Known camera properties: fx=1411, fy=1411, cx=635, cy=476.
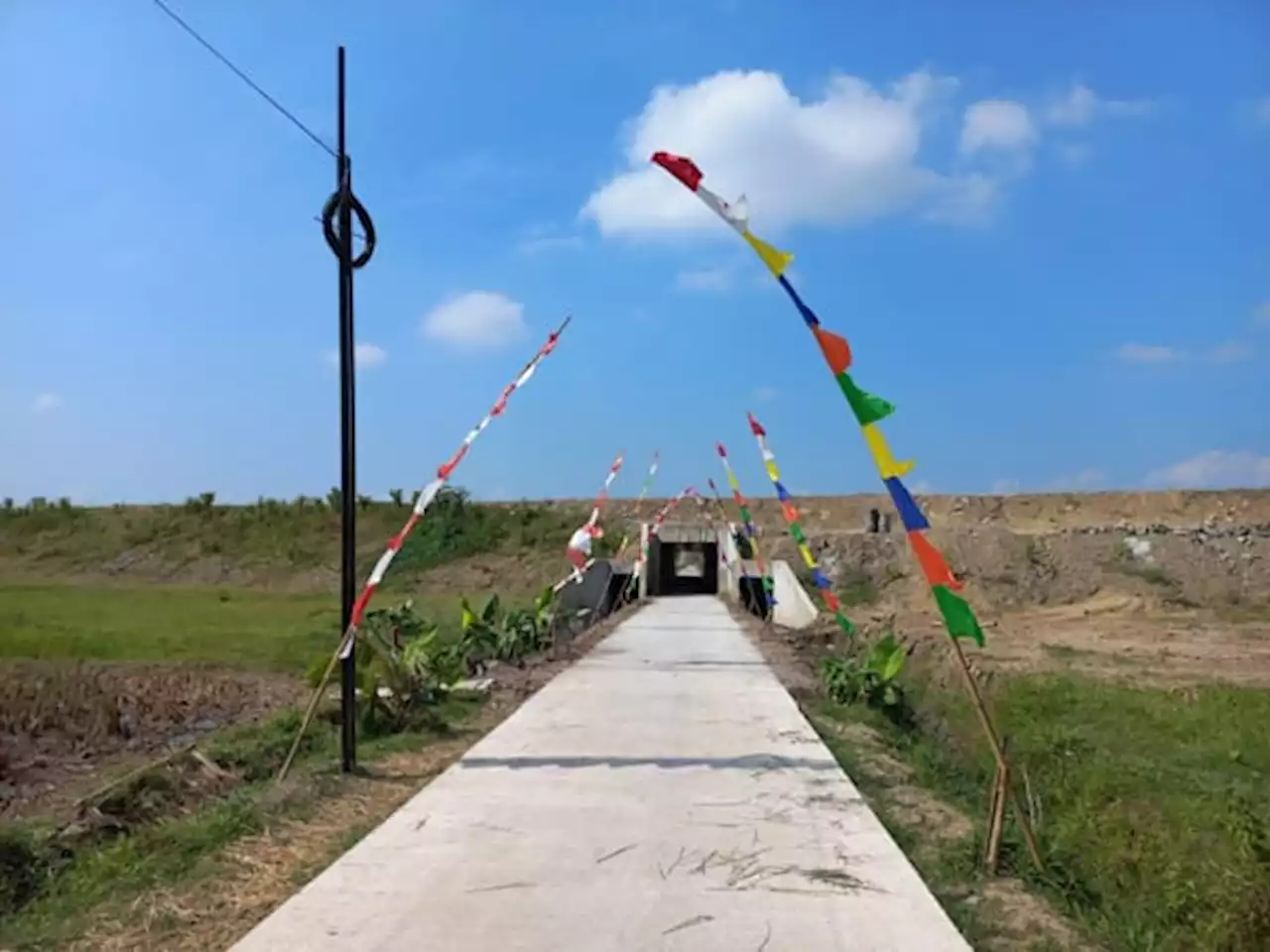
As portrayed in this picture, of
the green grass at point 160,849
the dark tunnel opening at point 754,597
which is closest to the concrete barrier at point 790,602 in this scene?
the dark tunnel opening at point 754,597

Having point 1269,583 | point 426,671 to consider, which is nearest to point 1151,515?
point 1269,583

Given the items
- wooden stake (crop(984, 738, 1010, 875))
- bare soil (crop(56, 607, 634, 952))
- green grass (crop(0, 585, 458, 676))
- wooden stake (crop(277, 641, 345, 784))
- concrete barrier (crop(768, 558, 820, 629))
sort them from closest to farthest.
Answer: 1. bare soil (crop(56, 607, 634, 952))
2. wooden stake (crop(984, 738, 1010, 875))
3. wooden stake (crop(277, 641, 345, 784))
4. green grass (crop(0, 585, 458, 676))
5. concrete barrier (crop(768, 558, 820, 629))

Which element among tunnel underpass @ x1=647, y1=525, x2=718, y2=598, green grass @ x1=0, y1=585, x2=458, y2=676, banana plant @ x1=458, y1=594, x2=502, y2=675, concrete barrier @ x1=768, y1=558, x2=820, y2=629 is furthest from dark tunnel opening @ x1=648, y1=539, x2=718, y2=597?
banana plant @ x1=458, y1=594, x2=502, y2=675

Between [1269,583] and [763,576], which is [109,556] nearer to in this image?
[763,576]

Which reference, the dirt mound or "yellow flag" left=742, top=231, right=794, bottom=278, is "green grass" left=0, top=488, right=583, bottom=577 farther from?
"yellow flag" left=742, top=231, right=794, bottom=278

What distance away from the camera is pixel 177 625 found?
2712 cm

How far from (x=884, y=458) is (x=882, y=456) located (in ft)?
0.05

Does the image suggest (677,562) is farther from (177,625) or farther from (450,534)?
(177,625)

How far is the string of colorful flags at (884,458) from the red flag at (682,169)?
186mm

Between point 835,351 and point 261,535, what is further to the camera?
point 261,535

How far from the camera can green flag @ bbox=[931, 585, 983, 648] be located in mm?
7074

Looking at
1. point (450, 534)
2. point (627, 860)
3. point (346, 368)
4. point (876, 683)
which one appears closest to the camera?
point (627, 860)

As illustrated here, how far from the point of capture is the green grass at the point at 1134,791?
6.90 m

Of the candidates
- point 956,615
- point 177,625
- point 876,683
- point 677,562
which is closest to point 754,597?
point 177,625
